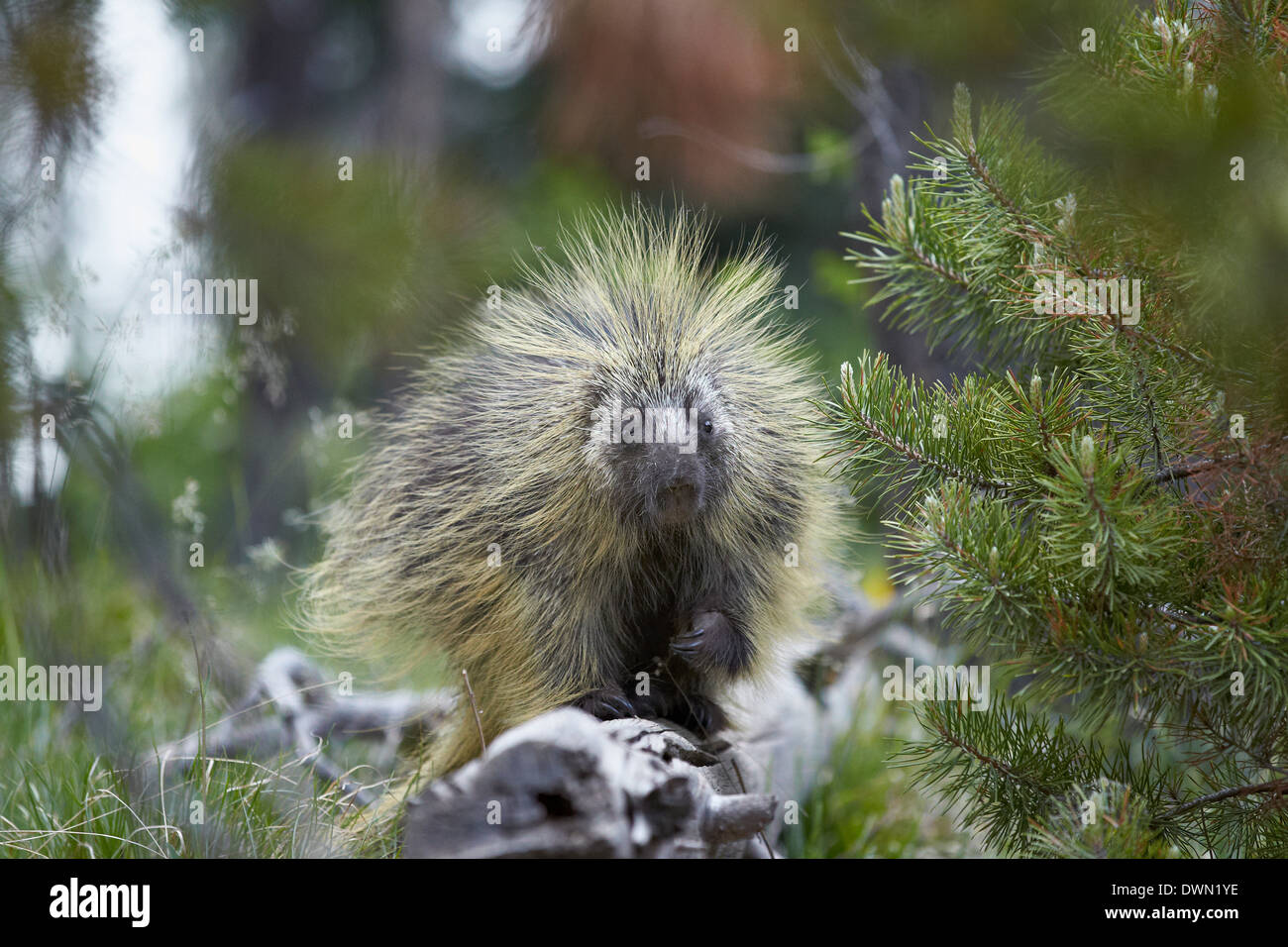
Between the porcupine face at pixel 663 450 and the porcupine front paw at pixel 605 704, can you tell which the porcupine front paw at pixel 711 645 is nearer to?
the porcupine front paw at pixel 605 704

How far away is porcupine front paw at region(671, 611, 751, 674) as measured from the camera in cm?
245

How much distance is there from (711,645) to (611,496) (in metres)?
0.45

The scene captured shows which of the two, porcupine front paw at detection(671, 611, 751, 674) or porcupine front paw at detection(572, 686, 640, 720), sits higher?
porcupine front paw at detection(671, 611, 751, 674)

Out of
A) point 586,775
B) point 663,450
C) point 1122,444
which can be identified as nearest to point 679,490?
point 663,450

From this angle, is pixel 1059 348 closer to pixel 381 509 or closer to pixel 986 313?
pixel 986 313

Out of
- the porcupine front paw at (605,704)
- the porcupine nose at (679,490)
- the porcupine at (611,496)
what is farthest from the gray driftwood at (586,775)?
the porcupine nose at (679,490)

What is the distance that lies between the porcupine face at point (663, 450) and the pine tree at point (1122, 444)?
0.33 metres

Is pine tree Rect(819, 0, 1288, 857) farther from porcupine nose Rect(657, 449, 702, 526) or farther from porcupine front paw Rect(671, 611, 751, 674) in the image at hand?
porcupine front paw Rect(671, 611, 751, 674)

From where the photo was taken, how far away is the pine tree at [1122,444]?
153 centimetres

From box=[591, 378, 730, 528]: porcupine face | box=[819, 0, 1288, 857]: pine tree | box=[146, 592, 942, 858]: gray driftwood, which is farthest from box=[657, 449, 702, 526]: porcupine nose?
box=[146, 592, 942, 858]: gray driftwood

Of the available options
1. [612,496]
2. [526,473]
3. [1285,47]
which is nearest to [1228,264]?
[1285,47]

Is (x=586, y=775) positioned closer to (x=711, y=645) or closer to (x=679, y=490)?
(x=679, y=490)

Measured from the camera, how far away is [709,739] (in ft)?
8.40

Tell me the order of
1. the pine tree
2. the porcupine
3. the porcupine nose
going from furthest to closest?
the porcupine, the porcupine nose, the pine tree
